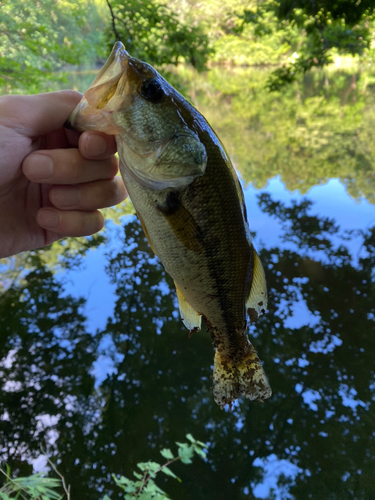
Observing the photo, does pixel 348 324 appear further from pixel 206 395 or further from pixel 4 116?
pixel 4 116

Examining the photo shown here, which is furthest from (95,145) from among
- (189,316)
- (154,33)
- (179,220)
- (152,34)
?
(152,34)

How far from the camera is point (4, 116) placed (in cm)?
134

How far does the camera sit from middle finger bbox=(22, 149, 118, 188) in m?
1.39

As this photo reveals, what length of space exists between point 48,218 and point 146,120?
29.8 inches

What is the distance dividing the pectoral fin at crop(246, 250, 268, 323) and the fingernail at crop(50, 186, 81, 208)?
93 cm

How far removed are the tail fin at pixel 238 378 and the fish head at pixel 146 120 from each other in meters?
0.92

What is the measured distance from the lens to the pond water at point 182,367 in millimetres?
3754

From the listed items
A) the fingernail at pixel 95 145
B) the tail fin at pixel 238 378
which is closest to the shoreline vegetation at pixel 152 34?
the fingernail at pixel 95 145

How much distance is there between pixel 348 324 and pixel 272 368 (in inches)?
62.8

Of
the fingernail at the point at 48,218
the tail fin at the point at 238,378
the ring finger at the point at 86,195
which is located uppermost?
the ring finger at the point at 86,195

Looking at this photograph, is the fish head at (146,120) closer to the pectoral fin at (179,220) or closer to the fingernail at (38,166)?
the pectoral fin at (179,220)

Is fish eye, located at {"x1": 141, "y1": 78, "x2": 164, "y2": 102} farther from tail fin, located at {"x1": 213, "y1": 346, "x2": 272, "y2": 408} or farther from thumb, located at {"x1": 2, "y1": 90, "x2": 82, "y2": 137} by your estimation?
tail fin, located at {"x1": 213, "y1": 346, "x2": 272, "y2": 408}

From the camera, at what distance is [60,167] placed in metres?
1.42

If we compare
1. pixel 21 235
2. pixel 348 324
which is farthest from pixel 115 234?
pixel 21 235
